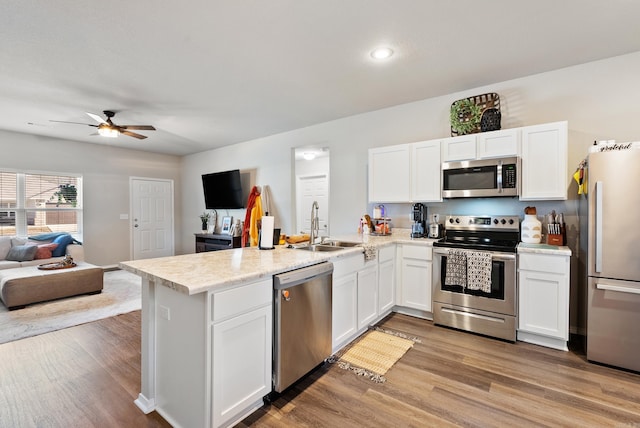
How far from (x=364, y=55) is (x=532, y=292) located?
8.69 feet

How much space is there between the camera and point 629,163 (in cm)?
226

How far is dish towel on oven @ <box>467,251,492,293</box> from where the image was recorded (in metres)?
2.78

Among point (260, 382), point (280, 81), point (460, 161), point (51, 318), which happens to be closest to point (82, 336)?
point (51, 318)

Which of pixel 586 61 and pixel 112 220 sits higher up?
pixel 586 61

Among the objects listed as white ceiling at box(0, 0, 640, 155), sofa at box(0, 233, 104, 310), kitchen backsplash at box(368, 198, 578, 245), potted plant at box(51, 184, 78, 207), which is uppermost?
white ceiling at box(0, 0, 640, 155)

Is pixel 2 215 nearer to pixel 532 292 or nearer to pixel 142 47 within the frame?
pixel 142 47

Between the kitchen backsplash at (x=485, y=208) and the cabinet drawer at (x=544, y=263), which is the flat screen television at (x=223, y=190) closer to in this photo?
the kitchen backsplash at (x=485, y=208)

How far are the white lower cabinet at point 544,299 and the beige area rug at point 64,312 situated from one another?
444cm

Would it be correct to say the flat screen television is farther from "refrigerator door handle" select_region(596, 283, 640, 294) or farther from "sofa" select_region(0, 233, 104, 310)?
"refrigerator door handle" select_region(596, 283, 640, 294)

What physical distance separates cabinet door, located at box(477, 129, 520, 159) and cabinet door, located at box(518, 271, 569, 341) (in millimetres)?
1180

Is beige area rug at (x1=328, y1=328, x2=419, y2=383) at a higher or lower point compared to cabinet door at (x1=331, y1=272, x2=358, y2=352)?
lower

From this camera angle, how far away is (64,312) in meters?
3.66

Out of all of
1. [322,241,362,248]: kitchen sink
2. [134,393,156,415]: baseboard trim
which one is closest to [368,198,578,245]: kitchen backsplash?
[322,241,362,248]: kitchen sink

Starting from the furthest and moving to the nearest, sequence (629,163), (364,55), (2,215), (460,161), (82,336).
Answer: (2,215) < (460,161) < (82,336) < (364,55) < (629,163)
